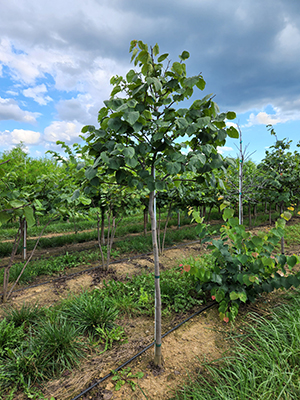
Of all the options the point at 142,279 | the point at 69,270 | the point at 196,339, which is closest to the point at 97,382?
the point at 196,339

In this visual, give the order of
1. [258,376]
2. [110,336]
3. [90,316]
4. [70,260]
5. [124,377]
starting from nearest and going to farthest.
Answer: [258,376] < [124,377] < [110,336] < [90,316] < [70,260]

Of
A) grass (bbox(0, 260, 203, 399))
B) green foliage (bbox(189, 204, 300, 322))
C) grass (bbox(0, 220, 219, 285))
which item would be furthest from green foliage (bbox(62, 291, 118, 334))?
grass (bbox(0, 220, 219, 285))

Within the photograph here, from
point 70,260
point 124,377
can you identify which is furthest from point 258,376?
point 70,260

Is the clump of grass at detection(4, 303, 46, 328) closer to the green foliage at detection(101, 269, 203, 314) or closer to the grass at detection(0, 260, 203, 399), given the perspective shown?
the grass at detection(0, 260, 203, 399)

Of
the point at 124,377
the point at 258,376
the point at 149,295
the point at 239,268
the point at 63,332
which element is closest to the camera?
the point at 258,376

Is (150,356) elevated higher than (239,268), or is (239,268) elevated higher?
(239,268)

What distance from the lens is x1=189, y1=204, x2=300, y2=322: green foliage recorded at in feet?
9.42

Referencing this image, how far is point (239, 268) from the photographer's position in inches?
128

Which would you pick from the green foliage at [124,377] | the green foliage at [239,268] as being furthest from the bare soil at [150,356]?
the green foliage at [239,268]

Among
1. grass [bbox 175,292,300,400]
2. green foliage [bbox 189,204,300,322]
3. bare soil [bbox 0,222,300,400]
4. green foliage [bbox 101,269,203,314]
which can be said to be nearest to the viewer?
grass [bbox 175,292,300,400]

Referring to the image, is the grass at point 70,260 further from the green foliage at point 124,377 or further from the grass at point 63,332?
the green foliage at point 124,377

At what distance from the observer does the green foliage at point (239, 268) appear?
9.42 feet

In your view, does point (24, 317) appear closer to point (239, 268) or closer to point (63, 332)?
point (63, 332)

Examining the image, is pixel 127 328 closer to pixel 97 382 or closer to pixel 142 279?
pixel 97 382
